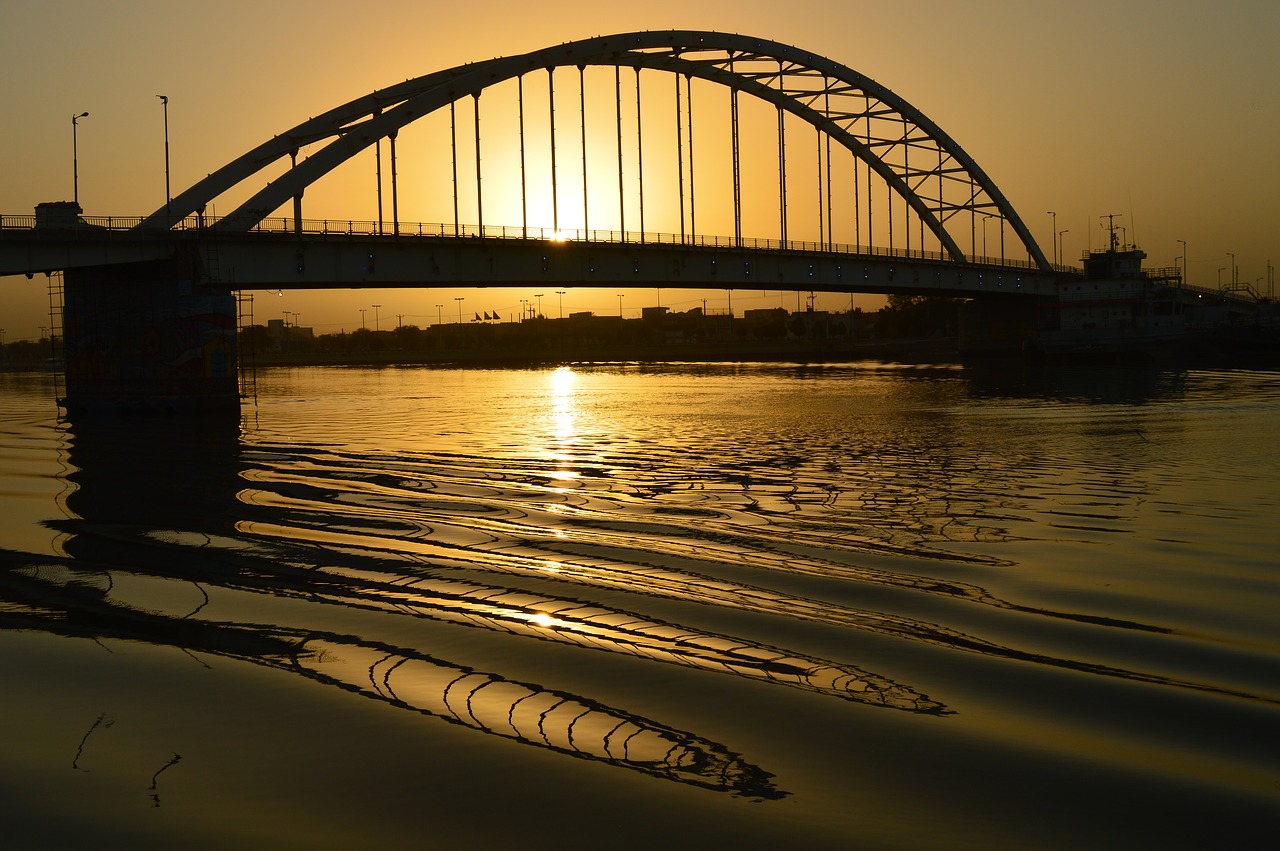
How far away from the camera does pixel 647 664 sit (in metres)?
9.02

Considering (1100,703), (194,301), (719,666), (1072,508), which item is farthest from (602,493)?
(194,301)

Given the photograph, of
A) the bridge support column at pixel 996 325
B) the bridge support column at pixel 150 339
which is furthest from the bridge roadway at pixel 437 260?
the bridge support column at pixel 996 325

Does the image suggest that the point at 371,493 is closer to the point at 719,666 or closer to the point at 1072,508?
the point at 1072,508

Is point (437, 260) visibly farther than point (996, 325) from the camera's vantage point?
No

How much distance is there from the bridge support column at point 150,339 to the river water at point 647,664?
30.4m

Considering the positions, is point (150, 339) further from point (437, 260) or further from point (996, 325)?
point (996, 325)

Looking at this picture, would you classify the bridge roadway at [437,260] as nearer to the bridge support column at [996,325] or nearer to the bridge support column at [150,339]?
the bridge support column at [150,339]

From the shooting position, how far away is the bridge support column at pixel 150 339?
49.7 metres

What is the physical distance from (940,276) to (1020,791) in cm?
9851

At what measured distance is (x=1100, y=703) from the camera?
7.99 meters

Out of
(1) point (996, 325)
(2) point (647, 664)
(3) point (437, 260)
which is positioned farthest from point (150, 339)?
(1) point (996, 325)

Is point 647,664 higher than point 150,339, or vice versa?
point 150,339

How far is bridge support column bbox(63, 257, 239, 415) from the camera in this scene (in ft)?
163

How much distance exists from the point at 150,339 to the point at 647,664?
46319 millimetres
